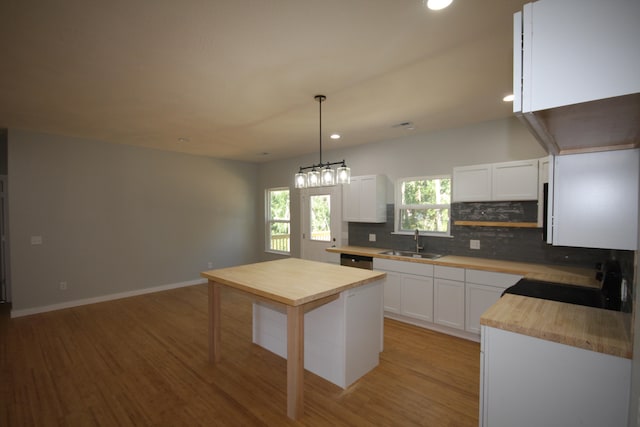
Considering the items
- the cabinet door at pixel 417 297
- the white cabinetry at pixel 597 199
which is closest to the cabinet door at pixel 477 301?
the cabinet door at pixel 417 297

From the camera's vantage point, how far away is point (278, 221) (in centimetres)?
659

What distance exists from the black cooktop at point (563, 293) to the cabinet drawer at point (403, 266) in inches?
46.7

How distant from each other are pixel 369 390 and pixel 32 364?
10.5 ft

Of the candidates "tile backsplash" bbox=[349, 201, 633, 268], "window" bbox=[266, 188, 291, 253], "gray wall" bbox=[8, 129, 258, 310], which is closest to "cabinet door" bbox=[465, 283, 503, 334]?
"tile backsplash" bbox=[349, 201, 633, 268]

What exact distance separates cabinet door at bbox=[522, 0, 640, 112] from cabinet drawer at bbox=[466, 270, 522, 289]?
2648 millimetres

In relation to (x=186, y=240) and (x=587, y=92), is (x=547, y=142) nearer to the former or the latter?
(x=587, y=92)

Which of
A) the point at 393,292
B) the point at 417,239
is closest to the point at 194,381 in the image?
the point at 393,292

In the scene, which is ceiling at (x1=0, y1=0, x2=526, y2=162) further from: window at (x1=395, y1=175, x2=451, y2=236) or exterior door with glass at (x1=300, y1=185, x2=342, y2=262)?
exterior door with glass at (x1=300, y1=185, x2=342, y2=262)

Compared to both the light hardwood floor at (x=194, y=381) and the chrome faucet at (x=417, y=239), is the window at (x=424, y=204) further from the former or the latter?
the light hardwood floor at (x=194, y=381)

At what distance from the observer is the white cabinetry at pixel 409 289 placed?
3.54m

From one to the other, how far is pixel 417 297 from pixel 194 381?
2617 millimetres

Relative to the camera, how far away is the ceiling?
1.62m

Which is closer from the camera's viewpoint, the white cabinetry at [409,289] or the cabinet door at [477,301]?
the cabinet door at [477,301]

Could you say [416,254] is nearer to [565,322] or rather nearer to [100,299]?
[565,322]
